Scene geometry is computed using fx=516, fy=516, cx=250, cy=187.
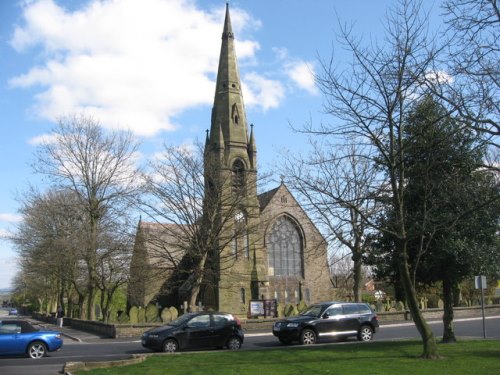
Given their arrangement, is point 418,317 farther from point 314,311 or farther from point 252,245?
point 252,245

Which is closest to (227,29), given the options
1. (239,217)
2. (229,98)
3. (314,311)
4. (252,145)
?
(229,98)

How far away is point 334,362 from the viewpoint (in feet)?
42.7

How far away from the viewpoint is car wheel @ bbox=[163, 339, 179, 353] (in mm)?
18250

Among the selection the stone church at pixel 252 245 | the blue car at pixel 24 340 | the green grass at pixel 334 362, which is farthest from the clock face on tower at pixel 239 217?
the green grass at pixel 334 362

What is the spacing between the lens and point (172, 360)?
14.4 meters

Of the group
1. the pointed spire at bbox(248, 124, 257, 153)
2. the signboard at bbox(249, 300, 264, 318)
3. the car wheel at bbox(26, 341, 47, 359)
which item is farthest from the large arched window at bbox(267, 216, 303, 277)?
the car wheel at bbox(26, 341, 47, 359)

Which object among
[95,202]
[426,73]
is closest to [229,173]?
[95,202]

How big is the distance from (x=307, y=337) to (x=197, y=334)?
443 centimetres

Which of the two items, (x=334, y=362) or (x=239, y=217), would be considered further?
(x=239, y=217)

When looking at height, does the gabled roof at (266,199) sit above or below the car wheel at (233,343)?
above

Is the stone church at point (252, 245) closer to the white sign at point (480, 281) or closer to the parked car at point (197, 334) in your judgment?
the parked car at point (197, 334)

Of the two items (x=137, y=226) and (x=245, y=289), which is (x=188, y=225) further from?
(x=245, y=289)

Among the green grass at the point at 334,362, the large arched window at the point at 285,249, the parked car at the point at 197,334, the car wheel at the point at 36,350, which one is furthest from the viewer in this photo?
the large arched window at the point at 285,249

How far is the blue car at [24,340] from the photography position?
17.1 m
